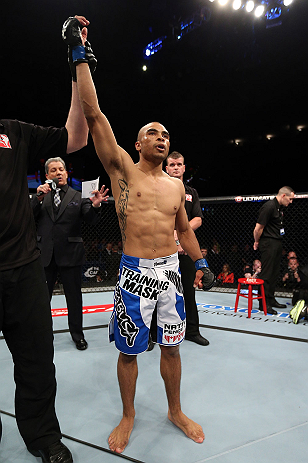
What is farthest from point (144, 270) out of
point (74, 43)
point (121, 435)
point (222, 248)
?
point (222, 248)

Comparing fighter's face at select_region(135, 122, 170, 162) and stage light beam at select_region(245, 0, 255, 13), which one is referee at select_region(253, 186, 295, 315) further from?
stage light beam at select_region(245, 0, 255, 13)

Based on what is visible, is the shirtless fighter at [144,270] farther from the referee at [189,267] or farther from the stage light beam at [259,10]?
the stage light beam at [259,10]

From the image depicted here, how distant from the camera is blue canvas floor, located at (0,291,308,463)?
53.2 inches

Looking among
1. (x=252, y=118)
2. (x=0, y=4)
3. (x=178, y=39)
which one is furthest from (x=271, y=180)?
(x=0, y=4)

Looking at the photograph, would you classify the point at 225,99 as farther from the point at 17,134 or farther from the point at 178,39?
the point at 17,134

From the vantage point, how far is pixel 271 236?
3.85m

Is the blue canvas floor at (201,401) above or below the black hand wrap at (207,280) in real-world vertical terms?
below

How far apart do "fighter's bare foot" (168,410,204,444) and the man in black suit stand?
127cm

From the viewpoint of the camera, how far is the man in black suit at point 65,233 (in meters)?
2.54

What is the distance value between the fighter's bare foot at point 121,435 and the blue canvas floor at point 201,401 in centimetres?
3

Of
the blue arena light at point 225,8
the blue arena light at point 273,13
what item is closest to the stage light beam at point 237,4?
the blue arena light at point 225,8

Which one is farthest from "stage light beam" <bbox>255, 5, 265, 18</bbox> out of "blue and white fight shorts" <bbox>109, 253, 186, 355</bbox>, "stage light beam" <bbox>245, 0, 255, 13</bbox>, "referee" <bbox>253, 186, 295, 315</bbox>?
"blue and white fight shorts" <bbox>109, 253, 186, 355</bbox>

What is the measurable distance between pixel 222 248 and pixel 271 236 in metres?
2.83

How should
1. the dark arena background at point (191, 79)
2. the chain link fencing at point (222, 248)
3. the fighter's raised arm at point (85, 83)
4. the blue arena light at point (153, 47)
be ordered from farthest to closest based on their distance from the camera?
the blue arena light at point (153, 47) → the dark arena background at point (191, 79) → the chain link fencing at point (222, 248) → the fighter's raised arm at point (85, 83)
